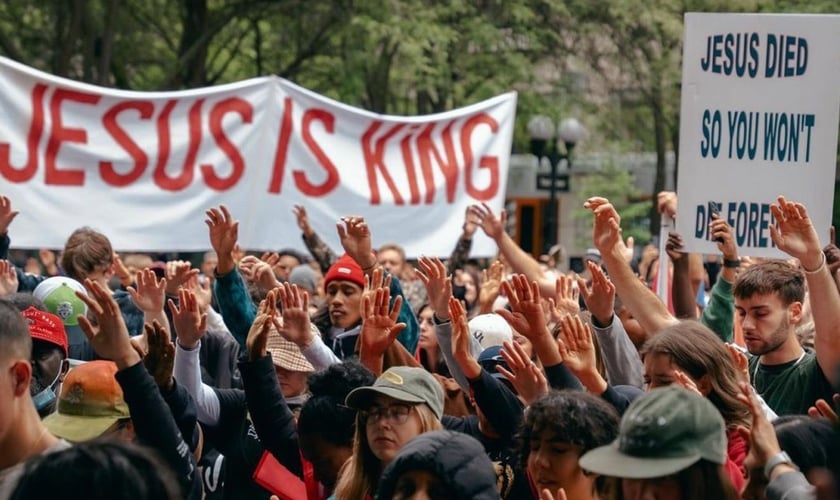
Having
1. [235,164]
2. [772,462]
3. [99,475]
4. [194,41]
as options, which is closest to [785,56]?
[772,462]

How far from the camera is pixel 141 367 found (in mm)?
4375

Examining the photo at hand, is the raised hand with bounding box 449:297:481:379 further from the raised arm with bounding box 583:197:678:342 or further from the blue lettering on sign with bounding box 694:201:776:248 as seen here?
the blue lettering on sign with bounding box 694:201:776:248

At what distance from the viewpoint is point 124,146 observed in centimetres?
1010

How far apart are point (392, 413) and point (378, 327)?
974mm

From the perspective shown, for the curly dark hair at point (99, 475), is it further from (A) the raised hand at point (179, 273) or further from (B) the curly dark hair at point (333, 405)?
(A) the raised hand at point (179, 273)

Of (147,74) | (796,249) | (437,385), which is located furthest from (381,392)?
(147,74)

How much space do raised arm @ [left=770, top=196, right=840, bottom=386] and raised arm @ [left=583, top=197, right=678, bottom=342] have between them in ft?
1.87

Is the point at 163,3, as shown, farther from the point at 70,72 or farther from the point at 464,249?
the point at 464,249

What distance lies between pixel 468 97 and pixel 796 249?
1585 centimetres

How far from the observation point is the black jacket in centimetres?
385

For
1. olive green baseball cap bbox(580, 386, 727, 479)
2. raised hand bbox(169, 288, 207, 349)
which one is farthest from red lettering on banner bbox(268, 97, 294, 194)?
olive green baseball cap bbox(580, 386, 727, 479)

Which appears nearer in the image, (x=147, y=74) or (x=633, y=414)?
(x=633, y=414)

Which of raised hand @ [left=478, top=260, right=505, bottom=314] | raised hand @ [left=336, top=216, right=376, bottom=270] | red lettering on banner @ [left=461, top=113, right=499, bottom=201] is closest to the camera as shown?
raised hand @ [left=336, top=216, right=376, bottom=270]

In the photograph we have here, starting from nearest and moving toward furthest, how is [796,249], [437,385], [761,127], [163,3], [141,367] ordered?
[141,367] < [437,385] < [796,249] < [761,127] < [163,3]
